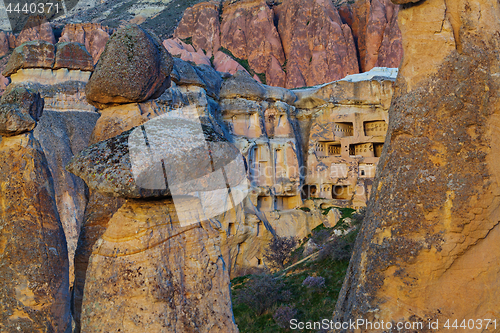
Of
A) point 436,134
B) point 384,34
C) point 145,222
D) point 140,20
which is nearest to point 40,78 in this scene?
point 145,222

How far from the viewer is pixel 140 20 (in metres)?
45.6

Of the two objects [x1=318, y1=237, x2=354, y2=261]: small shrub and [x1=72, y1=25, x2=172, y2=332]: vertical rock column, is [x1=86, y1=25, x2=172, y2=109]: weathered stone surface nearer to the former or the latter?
[x1=72, y1=25, x2=172, y2=332]: vertical rock column

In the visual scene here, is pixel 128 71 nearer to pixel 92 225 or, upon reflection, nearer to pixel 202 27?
pixel 92 225

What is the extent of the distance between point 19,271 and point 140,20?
150 feet

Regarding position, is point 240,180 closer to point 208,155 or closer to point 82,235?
point 208,155

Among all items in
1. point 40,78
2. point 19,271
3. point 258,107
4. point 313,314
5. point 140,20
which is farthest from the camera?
point 140,20

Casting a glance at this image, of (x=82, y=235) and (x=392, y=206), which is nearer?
(x=392, y=206)

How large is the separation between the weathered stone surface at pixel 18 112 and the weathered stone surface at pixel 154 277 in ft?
8.16

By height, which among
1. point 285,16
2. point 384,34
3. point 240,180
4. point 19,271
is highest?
point 285,16

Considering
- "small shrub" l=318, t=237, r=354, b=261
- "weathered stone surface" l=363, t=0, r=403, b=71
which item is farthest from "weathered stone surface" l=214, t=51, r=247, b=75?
"small shrub" l=318, t=237, r=354, b=261

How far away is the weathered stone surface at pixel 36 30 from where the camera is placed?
36.6m

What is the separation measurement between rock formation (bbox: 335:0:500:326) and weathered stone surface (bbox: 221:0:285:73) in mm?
33103

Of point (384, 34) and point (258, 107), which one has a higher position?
point (384, 34)

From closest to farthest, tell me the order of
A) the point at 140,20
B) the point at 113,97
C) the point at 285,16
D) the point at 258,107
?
the point at 113,97 < the point at 258,107 < the point at 285,16 < the point at 140,20
